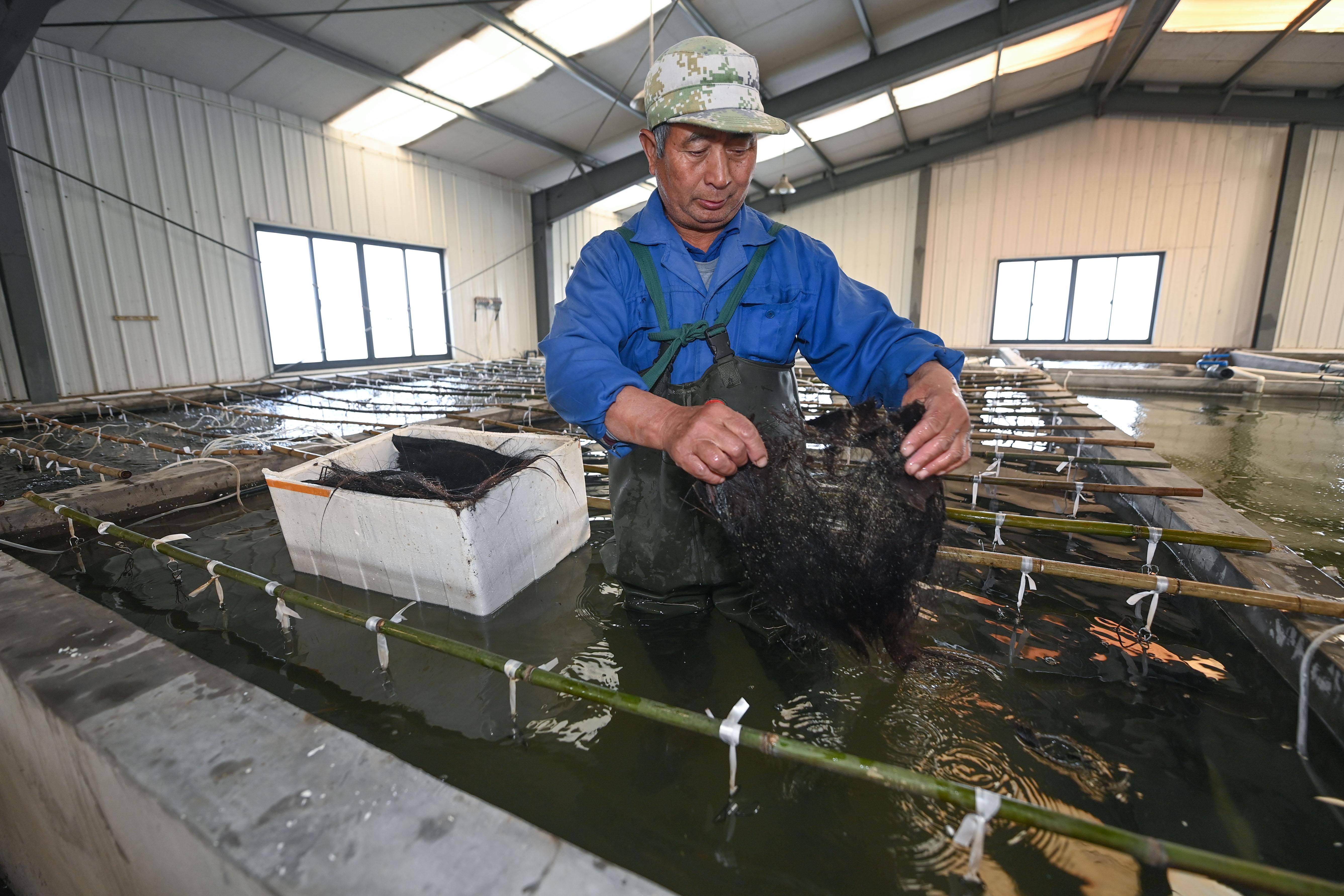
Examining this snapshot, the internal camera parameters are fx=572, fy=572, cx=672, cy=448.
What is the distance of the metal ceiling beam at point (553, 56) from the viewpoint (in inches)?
243

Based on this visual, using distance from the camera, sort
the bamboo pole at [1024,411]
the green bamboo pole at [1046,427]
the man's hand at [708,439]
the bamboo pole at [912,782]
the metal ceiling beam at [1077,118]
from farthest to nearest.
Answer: the metal ceiling beam at [1077,118], the bamboo pole at [1024,411], the green bamboo pole at [1046,427], the man's hand at [708,439], the bamboo pole at [912,782]

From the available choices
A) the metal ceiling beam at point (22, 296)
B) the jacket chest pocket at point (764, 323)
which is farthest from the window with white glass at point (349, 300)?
the jacket chest pocket at point (764, 323)

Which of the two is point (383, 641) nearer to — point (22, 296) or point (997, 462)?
point (997, 462)

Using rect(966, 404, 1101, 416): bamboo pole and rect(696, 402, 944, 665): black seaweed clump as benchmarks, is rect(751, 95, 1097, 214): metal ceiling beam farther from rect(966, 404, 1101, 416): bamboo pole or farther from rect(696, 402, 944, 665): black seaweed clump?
rect(696, 402, 944, 665): black seaweed clump

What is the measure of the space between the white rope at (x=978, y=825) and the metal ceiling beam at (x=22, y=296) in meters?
7.95

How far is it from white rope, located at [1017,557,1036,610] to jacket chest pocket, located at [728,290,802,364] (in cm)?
111

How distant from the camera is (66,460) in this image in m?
3.17

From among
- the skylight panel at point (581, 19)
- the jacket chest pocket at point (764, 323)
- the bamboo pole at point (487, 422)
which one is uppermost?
the skylight panel at point (581, 19)

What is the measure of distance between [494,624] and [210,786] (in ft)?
3.68

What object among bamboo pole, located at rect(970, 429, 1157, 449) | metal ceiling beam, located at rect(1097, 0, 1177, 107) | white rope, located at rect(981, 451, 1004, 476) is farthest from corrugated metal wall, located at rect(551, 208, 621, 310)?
white rope, located at rect(981, 451, 1004, 476)

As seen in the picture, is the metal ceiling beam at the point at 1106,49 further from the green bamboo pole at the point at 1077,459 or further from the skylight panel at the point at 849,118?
the green bamboo pole at the point at 1077,459

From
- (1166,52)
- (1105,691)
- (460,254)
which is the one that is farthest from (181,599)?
(1166,52)

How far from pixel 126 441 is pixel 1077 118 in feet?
51.7

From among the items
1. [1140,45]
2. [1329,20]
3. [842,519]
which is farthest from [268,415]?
[1329,20]
